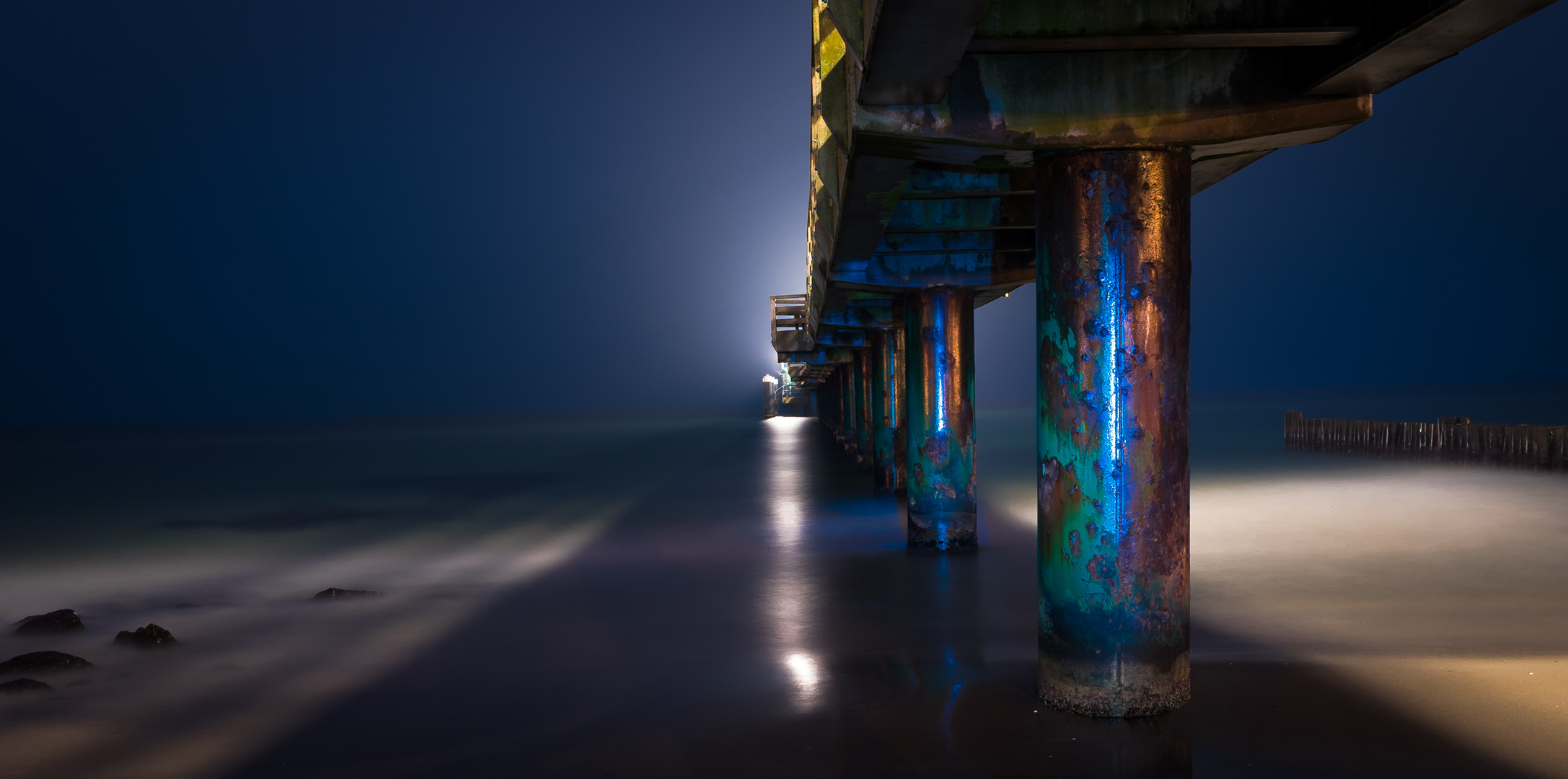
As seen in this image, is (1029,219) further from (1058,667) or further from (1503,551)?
(1503,551)

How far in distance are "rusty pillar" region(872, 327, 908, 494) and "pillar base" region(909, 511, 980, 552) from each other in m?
5.21

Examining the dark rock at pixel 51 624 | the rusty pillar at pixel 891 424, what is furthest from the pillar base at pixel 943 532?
the dark rock at pixel 51 624

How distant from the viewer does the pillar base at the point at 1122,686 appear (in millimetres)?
5043

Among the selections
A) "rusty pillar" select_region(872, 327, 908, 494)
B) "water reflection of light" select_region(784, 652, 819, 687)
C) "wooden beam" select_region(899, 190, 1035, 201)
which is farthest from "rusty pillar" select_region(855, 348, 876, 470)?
"water reflection of light" select_region(784, 652, 819, 687)

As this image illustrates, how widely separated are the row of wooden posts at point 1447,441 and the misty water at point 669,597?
79 centimetres

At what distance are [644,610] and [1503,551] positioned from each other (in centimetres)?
787

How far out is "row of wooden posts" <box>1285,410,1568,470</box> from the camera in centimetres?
1767

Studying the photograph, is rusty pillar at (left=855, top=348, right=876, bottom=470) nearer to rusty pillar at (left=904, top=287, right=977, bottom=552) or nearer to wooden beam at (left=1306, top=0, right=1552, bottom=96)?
rusty pillar at (left=904, top=287, right=977, bottom=552)

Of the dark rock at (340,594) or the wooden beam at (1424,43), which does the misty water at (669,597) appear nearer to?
the dark rock at (340,594)

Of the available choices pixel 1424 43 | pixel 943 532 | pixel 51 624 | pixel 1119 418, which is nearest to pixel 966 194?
pixel 1119 418

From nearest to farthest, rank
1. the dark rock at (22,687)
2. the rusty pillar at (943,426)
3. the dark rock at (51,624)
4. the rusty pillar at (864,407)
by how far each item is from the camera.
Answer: the dark rock at (22,687), the dark rock at (51,624), the rusty pillar at (943,426), the rusty pillar at (864,407)

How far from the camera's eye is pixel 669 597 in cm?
918

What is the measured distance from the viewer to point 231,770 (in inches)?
201

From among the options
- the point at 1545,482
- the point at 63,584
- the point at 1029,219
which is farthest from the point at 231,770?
the point at 1545,482
